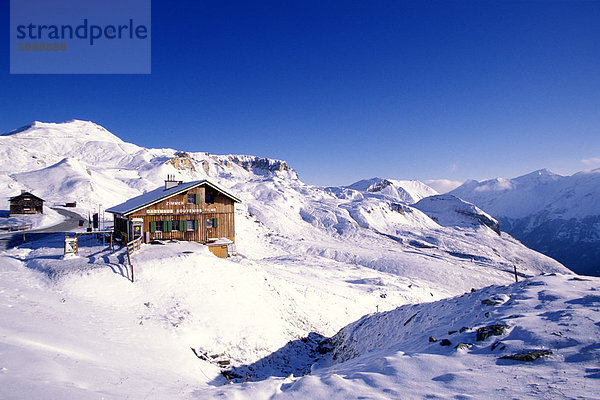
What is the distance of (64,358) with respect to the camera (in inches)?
358

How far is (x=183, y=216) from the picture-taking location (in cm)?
2681

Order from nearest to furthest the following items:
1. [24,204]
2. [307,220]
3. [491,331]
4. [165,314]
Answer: [491,331] → [165,314] → [24,204] → [307,220]

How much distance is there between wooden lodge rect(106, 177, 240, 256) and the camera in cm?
2494

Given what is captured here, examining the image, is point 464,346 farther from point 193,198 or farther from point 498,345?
point 193,198

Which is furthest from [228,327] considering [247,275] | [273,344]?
[247,275]

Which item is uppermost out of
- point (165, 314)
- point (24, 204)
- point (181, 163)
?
point (181, 163)

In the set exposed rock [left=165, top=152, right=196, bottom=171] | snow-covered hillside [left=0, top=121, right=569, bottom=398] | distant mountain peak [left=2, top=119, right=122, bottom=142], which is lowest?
snow-covered hillside [left=0, top=121, right=569, bottom=398]

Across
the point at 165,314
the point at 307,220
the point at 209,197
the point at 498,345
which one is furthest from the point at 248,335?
the point at 307,220

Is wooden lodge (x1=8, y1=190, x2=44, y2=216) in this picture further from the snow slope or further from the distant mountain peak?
the distant mountain peak

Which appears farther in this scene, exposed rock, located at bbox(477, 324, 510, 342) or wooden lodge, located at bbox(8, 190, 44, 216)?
wooden lodge, located at bbox(8, 190, 44, 216)

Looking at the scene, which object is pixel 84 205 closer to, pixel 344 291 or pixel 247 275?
pixel 247 275

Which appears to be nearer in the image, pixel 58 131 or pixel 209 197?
pixel 209 197

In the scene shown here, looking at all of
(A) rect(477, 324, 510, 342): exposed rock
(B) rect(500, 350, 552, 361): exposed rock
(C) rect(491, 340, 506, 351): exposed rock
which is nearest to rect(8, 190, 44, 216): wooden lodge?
(A) rect(477, 324, 510, 342): exposed rock

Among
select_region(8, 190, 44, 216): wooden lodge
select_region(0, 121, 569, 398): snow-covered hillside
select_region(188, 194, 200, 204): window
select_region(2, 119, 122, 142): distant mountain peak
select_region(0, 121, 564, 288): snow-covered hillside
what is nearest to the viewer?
select_region(0, 121, 569, 398): snow-covered hillside
